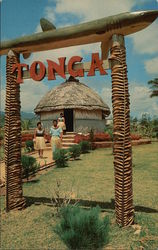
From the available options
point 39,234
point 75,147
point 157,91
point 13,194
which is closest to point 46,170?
point 75,147

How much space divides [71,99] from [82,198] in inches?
604

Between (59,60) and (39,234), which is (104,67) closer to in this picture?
(59,60)

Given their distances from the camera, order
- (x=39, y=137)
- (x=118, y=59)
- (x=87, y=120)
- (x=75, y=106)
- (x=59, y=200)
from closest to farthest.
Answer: (x=118, y=59), (x=59, y=200), (x=39, y=137), (x=75, y=106), (x=87, y=120)

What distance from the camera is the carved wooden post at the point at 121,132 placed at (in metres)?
4.46

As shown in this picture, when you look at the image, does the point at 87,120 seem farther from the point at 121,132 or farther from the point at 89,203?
the point at 121,132

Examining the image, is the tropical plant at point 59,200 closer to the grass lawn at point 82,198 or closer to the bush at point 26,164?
the grass lawn at point 82,198

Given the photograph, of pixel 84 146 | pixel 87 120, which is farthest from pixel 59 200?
pixel 87 120

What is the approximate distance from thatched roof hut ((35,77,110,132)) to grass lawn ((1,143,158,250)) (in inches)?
452

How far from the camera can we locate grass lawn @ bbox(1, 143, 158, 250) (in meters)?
3.85

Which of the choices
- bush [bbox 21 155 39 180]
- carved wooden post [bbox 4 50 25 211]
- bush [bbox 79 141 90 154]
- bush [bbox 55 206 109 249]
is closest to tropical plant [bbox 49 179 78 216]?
carved wooden post [bbox 4 50 25 211]

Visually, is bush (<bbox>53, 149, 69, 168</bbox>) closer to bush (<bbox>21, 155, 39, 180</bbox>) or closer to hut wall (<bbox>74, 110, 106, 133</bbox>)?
bush (<bbox>21, 155, 39, 180</bbox>)

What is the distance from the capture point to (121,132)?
448 centimetres

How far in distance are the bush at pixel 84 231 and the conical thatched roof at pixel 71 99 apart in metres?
17.1

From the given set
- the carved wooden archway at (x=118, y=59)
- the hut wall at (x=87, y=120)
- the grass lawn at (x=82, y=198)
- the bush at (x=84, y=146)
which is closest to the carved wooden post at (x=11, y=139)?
the grass lawn at (x=82, y=198)
